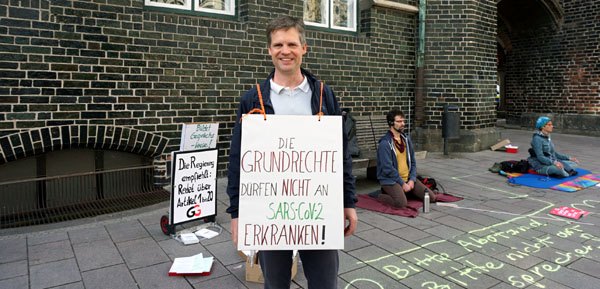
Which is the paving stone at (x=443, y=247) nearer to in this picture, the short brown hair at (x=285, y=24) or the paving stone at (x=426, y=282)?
the paving stone at (x=426, y=282)

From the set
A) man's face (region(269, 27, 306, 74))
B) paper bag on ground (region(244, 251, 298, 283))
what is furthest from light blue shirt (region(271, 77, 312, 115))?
paper bag on ground (region(244, 251, 298, 283))

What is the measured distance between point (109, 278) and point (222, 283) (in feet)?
3.20

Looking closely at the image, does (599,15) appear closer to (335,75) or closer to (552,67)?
(552,67)

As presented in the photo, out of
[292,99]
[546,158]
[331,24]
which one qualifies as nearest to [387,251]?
[292,99]

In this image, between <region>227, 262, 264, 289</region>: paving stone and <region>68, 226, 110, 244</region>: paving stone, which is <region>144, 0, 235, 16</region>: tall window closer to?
<region>68, 226, 110, 244</region>: paving stone

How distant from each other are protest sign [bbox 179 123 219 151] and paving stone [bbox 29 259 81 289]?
166cm

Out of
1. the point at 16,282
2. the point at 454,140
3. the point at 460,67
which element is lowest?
the point at 16,282

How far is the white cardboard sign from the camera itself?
7.26 ft

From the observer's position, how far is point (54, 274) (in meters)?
3.67

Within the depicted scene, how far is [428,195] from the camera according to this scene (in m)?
5.55

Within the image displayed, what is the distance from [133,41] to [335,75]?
14.2 ft

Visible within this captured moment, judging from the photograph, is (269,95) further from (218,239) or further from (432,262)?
(218,239)

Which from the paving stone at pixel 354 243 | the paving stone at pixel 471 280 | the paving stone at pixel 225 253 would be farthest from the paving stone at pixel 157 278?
the paving stone at pixel 471 280

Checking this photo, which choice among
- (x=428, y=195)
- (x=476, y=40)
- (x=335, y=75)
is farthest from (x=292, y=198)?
(x=476, y=40)
